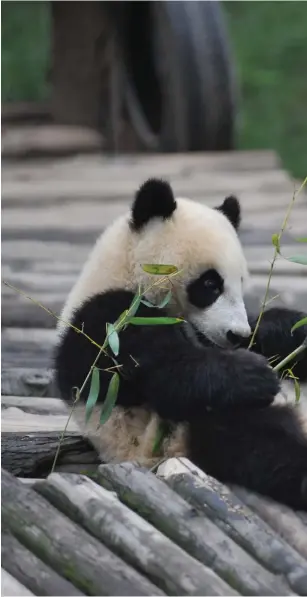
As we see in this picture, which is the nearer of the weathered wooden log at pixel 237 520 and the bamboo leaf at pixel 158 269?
the weathered wooden log at pixel 237 520

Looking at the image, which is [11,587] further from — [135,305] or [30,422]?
[30,422]

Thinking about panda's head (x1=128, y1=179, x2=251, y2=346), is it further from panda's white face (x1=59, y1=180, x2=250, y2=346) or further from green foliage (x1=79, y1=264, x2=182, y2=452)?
green foliage (x1=79, y1=264, x2=182, y2=452)

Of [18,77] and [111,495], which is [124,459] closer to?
[111,495]

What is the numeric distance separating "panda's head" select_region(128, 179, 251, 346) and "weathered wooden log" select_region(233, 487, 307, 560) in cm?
40

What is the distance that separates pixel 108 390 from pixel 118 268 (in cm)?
32

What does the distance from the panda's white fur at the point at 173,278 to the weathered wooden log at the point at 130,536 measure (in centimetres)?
35

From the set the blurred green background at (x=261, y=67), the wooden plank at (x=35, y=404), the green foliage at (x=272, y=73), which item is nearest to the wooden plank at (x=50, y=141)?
the blurred green background at (x=261, y=67)

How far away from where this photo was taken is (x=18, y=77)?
29.1 ft

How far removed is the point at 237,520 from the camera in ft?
5.13

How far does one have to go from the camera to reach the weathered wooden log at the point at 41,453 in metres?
1.91

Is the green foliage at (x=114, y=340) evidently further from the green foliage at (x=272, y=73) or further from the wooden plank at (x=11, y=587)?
the green foliage at (x=272, y=73)

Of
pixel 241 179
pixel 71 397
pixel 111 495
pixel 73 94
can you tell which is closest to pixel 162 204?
pixel 71 397

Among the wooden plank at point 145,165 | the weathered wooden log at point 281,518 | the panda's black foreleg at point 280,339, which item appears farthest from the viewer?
the wooden plank at point 145,165

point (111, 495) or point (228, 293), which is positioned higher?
point (228, 293)
